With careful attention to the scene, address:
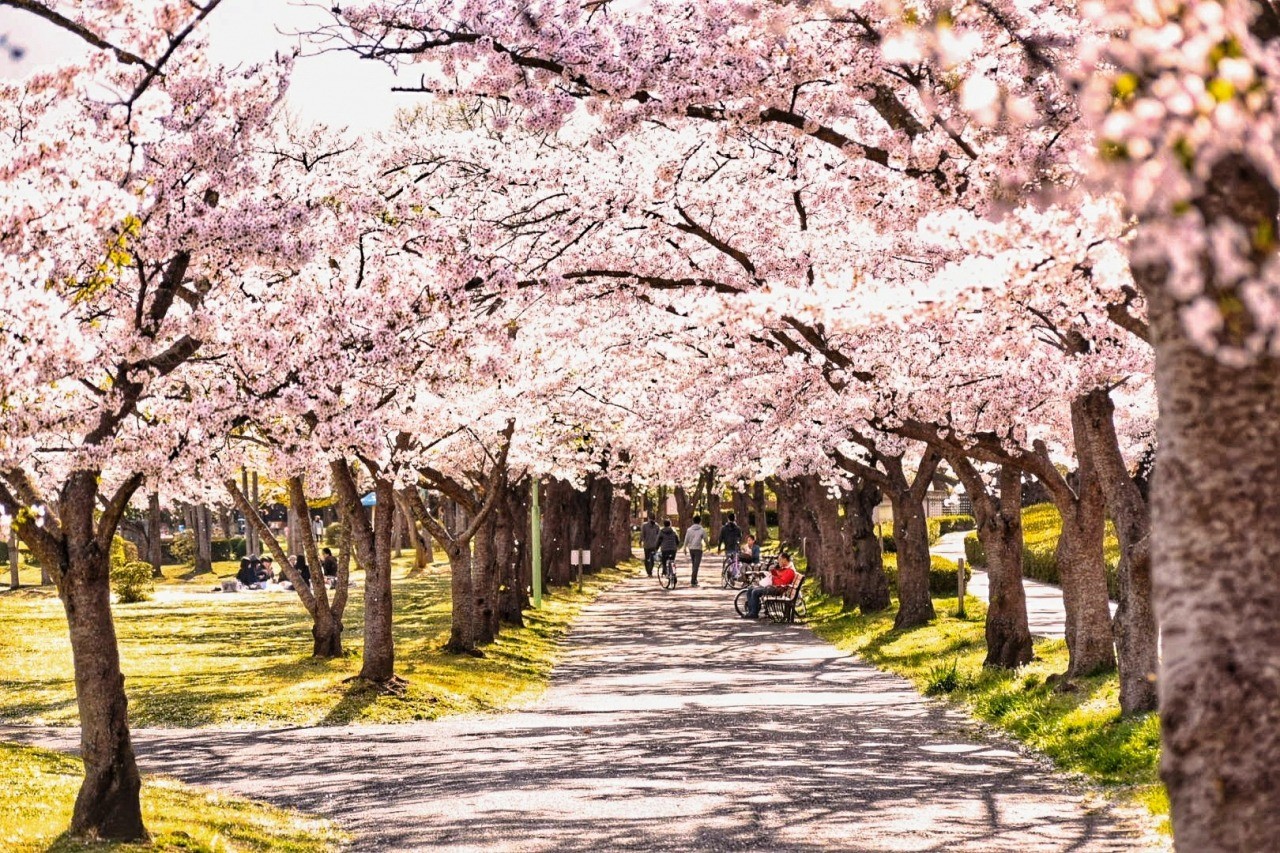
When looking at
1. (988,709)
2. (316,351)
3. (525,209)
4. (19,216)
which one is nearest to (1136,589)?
(988,709)

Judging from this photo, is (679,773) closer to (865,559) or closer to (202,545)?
(865,559)

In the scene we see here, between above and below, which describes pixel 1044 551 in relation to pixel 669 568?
above

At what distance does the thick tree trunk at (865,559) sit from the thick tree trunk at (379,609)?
45.5 ft

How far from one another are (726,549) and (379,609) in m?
A: 28.7

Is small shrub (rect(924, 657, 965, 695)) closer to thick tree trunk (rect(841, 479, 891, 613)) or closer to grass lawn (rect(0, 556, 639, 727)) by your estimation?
grass lawn (rect(0, 556, 639, 727))

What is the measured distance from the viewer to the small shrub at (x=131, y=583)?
39.8 meters

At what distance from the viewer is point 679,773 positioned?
41.5ft

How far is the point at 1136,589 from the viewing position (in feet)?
45.4

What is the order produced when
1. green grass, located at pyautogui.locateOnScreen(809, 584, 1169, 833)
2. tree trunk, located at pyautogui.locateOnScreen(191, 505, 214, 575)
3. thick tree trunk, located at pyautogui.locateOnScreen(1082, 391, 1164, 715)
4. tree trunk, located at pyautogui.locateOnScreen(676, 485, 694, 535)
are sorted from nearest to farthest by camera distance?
1. green grass, located at pyautogui.locateOnScreen(809, 584, 1169, 833)
2. thick tree trunk, located at pyautogui.locateOnScreen(1082, 391, 1164, 715)
3. tree trunk, located at pyautogui.locateOnScreen(191, 505, 214, 575)
4. tree trunk, located at pyautogui.locateOnScreen(676, 485, 694, 535)

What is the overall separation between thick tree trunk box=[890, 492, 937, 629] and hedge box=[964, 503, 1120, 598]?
152 inches

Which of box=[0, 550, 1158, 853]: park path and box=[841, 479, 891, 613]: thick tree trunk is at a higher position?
box=[841, 479, 891, 613]: thick tree trunk

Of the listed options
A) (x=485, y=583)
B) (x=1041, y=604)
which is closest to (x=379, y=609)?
(x=485, y=583)

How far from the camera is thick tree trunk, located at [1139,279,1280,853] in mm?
4023

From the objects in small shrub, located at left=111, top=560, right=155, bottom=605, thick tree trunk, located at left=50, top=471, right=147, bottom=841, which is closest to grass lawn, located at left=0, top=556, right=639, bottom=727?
small shrub, located at left=111, top=560, right=155, bottom=605
